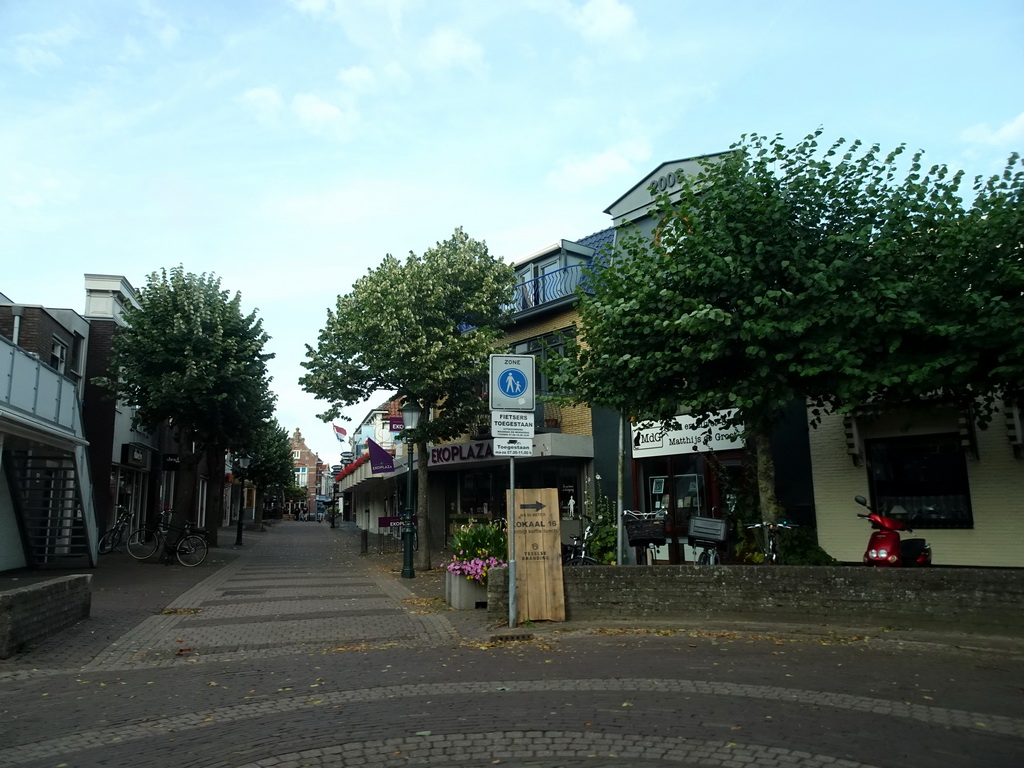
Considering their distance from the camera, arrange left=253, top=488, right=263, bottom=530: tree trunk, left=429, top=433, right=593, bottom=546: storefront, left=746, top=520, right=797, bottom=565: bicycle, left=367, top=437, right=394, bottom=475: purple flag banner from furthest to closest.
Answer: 1. left=253, top=488, right=263, bottom=530: tree trunk
2. left=367, top=437, right=394, bottom=475: purple flag banner
3. left=429, top=433, right=593, bottom=546: storefront
4. left=746, top=520, right=797, bottom=565: bicycle

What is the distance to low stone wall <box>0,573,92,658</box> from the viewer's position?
816 cm

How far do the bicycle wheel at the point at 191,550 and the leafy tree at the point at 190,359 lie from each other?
133 cm

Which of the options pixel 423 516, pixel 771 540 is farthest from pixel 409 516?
pixel 771 540

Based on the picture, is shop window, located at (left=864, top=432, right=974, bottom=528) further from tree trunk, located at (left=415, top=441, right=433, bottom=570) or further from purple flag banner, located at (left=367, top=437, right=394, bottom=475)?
purple flag banner, located at (left=367, top=437, right=394, bottom=475)

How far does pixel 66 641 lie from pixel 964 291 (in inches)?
432

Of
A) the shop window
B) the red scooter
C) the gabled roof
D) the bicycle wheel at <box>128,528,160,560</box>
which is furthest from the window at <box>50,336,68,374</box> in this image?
the red scooter

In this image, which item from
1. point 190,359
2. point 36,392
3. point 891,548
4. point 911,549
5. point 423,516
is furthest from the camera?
point 190,359

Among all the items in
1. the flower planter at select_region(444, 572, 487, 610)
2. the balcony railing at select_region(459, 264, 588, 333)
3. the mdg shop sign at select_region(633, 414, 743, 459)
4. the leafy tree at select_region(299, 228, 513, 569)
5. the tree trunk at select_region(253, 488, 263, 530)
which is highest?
the balcony railing at select_region(459, 264, 588, 333)

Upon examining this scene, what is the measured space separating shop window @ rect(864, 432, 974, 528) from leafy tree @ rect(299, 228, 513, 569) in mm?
8558

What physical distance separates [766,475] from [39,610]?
9.08 m

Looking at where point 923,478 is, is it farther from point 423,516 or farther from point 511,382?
point 423,516

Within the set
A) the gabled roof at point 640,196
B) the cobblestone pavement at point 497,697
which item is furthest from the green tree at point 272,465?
the cobblestone pavement at point 497,697

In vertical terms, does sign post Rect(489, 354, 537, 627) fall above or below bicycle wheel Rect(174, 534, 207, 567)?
above

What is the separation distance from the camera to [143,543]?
21562 mm
